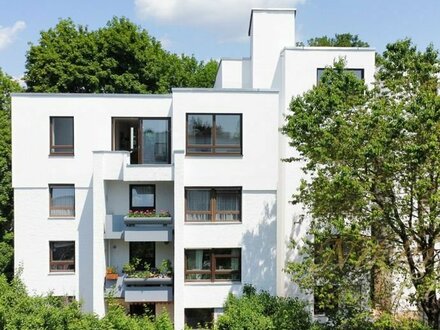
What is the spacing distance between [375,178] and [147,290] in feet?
31.8

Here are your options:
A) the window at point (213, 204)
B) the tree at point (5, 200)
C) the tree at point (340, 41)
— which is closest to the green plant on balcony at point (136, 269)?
the window at point (213, 204)

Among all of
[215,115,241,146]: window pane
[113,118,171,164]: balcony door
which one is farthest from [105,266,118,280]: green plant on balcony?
[215,115,241,146]: window pane

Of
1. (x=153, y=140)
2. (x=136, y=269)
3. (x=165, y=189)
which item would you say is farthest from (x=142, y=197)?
(x=136, y=269)

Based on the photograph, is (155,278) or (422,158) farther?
(155,278)

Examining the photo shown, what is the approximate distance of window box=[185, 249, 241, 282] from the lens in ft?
55.8

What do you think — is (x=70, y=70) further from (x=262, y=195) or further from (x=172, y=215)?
(x=262, y=195)

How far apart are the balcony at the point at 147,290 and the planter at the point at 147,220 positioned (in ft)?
7.28

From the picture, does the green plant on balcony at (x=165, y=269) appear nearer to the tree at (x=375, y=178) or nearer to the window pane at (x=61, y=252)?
the window pane at (x=61, y=252)

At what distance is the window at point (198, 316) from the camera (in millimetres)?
17344

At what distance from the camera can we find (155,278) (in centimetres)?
1666

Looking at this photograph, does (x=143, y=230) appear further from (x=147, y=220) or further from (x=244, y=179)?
(x=244, y=179)

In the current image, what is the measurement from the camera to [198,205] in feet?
56.0

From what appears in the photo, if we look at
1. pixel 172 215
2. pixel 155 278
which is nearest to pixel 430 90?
pixel 172 215

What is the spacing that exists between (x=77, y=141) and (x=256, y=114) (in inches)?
306
